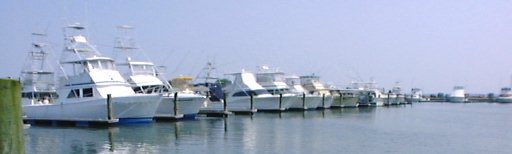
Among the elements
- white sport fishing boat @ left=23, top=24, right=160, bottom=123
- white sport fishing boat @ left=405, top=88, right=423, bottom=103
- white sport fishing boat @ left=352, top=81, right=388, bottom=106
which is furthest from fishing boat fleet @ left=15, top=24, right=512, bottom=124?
white sport fishing boat @ left=405, top=88, right=423, bottom=103

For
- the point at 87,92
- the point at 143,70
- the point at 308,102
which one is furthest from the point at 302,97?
the point at 87,92

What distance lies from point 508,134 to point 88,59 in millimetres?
35652

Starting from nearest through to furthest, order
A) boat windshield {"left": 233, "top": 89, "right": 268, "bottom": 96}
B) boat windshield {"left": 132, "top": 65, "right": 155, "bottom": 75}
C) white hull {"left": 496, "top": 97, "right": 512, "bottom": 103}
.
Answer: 1. boat windshield {"left": 132, "top": 65, "right": 155, "bottom": 75}
2. boat windshield {"left": 233, "top": 89, "right": 268, "bottom": 96}
3. white hull {"left": 496, "top": 97, "right": 512, "bottom": 103}

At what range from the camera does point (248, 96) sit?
76.3 metres

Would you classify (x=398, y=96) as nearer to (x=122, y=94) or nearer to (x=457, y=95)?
(x=457, y=95)

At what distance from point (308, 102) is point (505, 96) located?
98435mm

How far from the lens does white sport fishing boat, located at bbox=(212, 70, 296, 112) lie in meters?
76.4

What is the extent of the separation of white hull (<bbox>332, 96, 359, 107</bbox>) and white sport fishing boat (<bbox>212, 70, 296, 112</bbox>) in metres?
21.2

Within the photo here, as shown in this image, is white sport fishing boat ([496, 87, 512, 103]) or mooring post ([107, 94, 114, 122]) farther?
white sport fishing boat ([496, 87, 512, 103])

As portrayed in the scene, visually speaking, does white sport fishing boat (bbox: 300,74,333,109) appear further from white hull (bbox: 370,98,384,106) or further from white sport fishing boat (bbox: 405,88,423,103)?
white sport fishing boat (bbox: 405,88,423,103)

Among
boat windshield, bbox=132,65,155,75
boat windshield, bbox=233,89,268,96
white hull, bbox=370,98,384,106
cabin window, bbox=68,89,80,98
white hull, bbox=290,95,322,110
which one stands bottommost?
white hull, bbox=370,98,384,106

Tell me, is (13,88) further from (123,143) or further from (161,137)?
(161,137)

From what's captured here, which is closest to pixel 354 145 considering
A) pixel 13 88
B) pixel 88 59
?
pixel 88 59

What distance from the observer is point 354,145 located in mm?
34969
